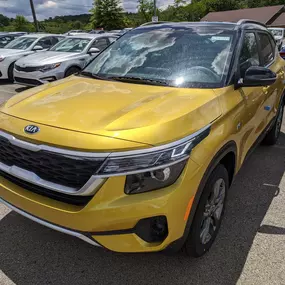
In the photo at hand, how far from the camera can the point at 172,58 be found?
10.0 ft

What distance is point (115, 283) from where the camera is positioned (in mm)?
2295

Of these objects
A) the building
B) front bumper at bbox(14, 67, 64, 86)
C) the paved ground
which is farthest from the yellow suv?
the building

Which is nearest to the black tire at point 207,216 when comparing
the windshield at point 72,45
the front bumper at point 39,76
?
the front bumper at point 39,76

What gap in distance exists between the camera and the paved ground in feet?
7.64

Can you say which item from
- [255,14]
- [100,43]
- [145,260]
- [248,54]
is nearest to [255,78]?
[248,54]

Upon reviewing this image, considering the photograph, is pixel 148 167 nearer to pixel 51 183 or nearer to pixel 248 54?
pixel 51 183

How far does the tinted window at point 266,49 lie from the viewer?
3.92m

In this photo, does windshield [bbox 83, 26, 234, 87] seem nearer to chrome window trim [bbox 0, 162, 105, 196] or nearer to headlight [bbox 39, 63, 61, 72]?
chrome window trim [bbox 0, 162, 105, 196]

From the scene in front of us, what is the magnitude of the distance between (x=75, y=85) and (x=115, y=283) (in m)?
1.75

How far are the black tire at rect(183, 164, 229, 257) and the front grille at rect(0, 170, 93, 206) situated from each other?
782 mm

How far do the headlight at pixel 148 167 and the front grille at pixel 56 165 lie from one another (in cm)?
10

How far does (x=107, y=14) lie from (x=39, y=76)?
1668 inches

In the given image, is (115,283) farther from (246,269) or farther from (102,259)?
(246,269)

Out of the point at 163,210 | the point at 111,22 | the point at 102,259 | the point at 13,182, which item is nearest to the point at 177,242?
the point at 163,210
